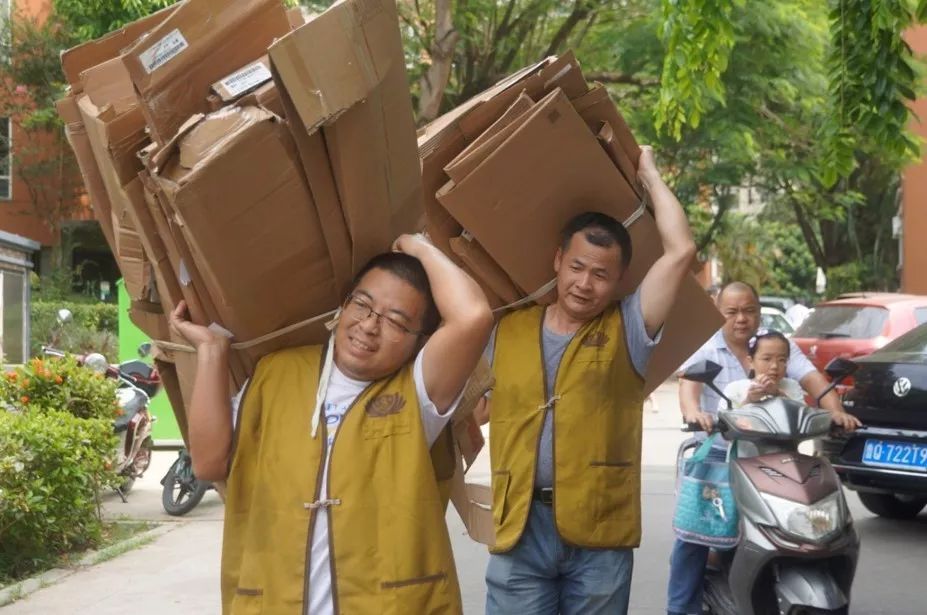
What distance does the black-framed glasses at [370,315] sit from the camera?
2869 mm

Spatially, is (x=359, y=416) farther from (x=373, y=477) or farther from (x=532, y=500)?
(x=532, y=500)

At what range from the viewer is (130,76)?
2643 mm

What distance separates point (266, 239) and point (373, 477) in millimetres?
548

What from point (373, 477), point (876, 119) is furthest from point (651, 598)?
point (373, 477)

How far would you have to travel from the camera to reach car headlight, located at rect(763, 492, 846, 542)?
4.77m

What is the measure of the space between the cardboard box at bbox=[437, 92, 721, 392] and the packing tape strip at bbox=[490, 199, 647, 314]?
0.02 m

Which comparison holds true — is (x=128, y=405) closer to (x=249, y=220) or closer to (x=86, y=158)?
(x=86, y=158)

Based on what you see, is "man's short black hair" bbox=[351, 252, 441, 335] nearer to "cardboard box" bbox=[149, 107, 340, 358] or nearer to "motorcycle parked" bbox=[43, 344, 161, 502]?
"cardboard box" bbox=[149, 107, 340, 358]

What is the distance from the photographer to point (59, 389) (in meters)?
8.38

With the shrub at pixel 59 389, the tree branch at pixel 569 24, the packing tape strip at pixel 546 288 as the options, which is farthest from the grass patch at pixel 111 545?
the tree branch at pixel 569 24

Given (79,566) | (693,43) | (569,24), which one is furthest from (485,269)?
(569,24)

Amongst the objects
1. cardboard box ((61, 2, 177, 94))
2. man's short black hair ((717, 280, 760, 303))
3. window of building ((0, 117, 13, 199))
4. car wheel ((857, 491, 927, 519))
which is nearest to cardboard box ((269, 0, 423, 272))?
cardboard box ((61, 2, 177, 94))

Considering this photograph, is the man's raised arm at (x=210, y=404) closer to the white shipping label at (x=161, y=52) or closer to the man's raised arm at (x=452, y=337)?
the man's raised arm at (x=452, y=337)

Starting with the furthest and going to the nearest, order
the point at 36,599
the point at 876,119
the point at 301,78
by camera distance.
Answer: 1. the point at 876,119
2. the point at 36,599
3. the point at 301,78
